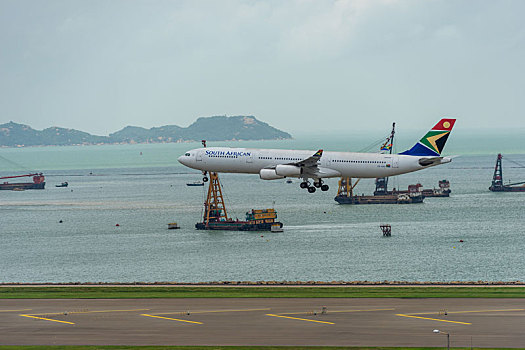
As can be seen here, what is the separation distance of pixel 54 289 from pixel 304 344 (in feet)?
188

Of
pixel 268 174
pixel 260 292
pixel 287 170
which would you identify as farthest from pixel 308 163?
pixel 260 292

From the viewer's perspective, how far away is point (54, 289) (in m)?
123

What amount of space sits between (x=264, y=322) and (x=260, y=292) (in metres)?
23.4

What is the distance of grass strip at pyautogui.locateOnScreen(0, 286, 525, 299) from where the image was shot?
111 meters

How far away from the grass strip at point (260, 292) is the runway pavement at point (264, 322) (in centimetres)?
395

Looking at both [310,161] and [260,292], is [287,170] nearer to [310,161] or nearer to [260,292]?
[310,161]

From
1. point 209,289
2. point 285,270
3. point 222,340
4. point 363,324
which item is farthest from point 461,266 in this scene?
A: point 222,340

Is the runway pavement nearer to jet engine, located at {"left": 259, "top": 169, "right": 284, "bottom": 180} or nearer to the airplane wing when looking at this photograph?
jet engine, located at {"left": 259, "top": 169, "right": 284, "bottom": 180}

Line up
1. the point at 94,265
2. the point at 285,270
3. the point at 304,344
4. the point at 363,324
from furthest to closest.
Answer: the point at 94,265 → the point at 285,270 → the point at 363,324 → the point at 304,344

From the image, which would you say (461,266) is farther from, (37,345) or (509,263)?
(37,345)

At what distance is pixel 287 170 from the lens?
101m

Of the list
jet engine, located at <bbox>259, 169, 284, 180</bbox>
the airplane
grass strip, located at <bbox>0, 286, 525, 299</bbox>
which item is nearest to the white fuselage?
the airplane

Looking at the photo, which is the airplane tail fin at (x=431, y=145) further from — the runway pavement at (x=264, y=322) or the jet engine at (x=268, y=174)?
the runway pavement at (x=264, y=322)

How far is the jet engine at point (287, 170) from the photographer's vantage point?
330 ft
